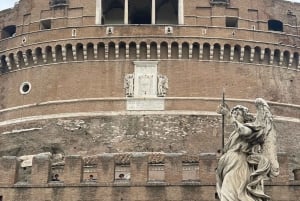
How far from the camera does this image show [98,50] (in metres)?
23.3

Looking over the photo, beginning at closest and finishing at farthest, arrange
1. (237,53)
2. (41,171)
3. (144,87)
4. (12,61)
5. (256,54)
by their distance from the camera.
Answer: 1. (41,171)
2. (144,87)
3. (237,53)
4. (256,54)
5. (12,61)

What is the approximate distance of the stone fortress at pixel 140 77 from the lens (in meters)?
22.3

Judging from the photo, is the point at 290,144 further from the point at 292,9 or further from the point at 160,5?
the point at 160,5

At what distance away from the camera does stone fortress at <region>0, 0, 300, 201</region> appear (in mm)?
22266

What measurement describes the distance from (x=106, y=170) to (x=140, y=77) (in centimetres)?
630

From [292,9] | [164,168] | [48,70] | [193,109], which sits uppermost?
[292,9]

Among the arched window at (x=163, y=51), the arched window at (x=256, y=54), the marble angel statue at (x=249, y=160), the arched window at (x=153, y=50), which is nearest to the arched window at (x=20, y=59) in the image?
the arched window at (x=153, y=50)

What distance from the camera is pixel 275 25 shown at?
83.9 ft

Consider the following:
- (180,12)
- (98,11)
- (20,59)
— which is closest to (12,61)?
(20,59)


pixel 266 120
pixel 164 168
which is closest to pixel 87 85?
pixel 164 168

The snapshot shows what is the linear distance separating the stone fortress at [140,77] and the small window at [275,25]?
124mm

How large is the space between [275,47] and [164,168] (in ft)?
27.5

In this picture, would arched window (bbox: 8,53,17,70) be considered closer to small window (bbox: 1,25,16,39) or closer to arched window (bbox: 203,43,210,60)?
small window (bbox: 1,25,16,39)

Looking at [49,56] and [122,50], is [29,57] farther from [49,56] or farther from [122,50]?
[122,50]
